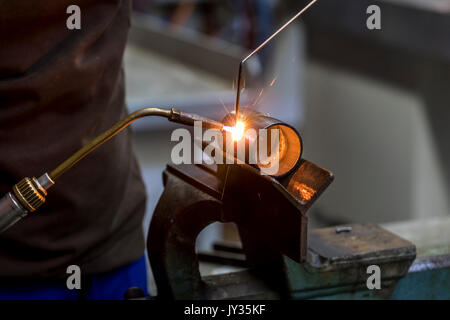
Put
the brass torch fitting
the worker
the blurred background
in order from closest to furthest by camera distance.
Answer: the brass torch fitting
the worker
the blurred background

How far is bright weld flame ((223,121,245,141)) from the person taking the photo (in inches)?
28.9

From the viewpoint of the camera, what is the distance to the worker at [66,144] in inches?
31.7

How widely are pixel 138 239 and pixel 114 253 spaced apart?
0.19ft

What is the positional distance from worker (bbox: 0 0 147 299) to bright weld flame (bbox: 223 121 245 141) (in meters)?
0.23

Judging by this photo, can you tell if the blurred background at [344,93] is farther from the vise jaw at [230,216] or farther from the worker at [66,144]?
the vise jaw at [230,216]

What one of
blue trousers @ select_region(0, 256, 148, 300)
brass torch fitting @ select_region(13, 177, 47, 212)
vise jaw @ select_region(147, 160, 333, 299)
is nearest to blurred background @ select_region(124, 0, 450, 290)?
blue trousers @ select_region(0, 256, 148, 300)

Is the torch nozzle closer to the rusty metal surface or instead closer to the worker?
the worker

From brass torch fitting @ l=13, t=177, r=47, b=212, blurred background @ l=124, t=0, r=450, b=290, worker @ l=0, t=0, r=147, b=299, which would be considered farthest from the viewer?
blurred background @ l=124, t=0, r=450, b=290

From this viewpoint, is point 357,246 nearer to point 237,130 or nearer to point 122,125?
point 237,130

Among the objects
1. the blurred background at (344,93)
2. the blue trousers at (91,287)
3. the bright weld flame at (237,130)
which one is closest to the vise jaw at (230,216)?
the bright weld flame at (237,130)

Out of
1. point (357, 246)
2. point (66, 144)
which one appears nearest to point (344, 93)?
point (357, 246)

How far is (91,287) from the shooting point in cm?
93

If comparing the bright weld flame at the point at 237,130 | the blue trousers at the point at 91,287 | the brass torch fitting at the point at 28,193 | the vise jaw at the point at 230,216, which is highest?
the bright weld flame at the point at 237,130

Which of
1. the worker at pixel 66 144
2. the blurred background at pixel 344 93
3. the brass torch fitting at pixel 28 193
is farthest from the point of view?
the blurred background at pixel 344 93
